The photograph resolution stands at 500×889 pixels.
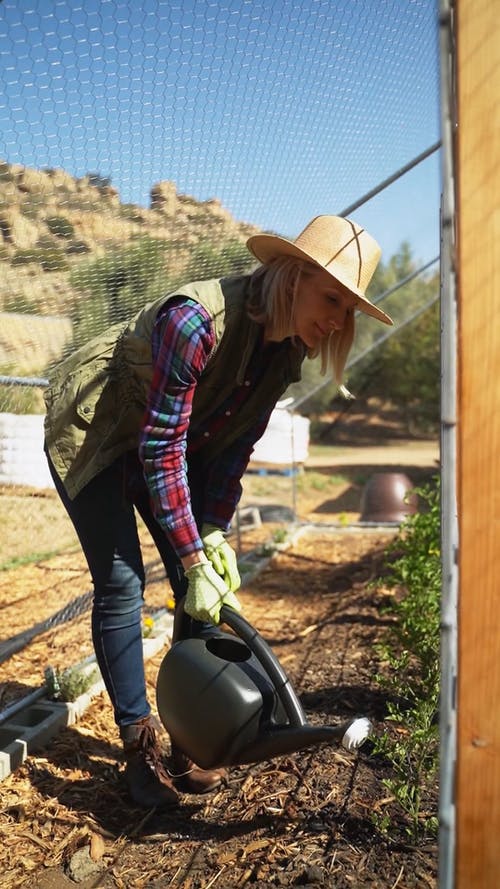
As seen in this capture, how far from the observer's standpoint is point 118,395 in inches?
80.4

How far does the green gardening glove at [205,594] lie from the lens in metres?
1.78

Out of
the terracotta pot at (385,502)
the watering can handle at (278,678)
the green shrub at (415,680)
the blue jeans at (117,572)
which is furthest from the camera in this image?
the terracotta pot at (385,502)

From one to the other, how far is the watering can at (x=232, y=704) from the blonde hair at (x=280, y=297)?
0.69m

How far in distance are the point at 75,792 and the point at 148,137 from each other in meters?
2.03

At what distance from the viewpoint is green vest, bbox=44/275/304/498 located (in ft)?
6.36

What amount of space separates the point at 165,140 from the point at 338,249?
1.07 metres

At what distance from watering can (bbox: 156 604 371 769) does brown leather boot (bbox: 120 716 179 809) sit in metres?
0.31

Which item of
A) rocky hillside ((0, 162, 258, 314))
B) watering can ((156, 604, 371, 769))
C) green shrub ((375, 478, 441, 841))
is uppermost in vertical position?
rocky hillside ((0, 162, 258, 314))

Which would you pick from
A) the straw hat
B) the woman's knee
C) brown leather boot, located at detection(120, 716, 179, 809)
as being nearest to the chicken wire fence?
the straw hat

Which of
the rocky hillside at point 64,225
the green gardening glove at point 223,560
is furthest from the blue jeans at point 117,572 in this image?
the rocky hillside at point 64,225

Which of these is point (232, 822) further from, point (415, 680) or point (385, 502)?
point (385, 502)

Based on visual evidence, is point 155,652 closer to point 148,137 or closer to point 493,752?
point 148,137

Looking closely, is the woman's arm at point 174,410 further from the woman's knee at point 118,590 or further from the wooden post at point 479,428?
the wooden post at point 479,428

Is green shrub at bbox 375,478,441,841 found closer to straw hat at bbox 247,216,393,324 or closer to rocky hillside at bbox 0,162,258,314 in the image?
straw hat at bbox 247,216,393,324
